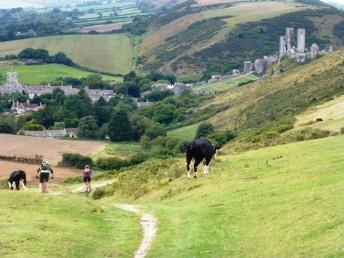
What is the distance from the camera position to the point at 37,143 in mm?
102938

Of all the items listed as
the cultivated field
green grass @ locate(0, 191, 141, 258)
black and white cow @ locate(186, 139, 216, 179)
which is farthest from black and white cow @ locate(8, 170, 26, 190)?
the cultivated field

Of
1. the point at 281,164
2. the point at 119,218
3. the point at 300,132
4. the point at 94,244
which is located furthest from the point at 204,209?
the point at 300,132

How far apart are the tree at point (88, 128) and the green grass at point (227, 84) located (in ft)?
150

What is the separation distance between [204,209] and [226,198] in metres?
1.36

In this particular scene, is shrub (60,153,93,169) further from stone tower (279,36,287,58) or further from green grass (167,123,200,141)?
stone tower (279,36,287,58)

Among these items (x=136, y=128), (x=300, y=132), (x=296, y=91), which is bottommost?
(x=136, y=128)

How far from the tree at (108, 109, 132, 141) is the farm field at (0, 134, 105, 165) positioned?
190 inches

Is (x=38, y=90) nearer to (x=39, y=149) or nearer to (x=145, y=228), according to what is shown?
(x=39, y=149)

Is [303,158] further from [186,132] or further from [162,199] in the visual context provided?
[186,132]

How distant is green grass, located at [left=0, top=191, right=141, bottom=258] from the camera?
69.2 feet

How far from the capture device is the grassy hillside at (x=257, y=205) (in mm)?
19953

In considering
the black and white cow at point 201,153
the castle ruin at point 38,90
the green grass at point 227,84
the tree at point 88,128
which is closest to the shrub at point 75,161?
the tree at point 88,128

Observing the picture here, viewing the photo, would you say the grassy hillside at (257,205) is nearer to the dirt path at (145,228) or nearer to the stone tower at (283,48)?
the dirt path at (145,228)

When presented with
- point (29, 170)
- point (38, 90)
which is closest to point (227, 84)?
point (38, 90)
